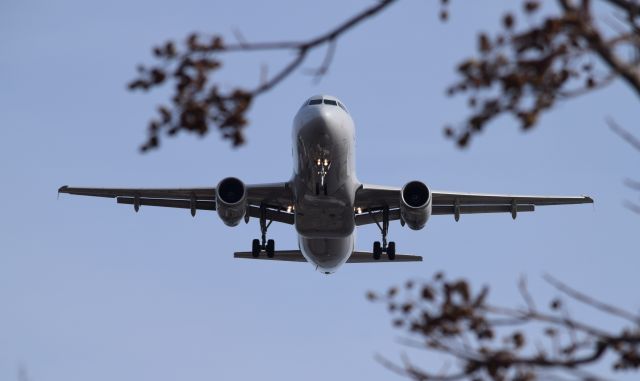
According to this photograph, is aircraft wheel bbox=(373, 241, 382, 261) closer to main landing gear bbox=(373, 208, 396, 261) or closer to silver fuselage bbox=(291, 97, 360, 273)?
main landing gear bbox=(373, 208, 396, 261)

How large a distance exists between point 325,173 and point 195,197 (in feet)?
22.4

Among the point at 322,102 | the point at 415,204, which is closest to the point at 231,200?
the point at 322,102

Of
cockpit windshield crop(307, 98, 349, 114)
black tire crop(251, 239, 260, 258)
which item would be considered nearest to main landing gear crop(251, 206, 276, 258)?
black tire crop(251, 239, 260, 258)

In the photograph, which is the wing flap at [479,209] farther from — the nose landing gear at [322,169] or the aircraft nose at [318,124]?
the aircraft nose at [318,124]

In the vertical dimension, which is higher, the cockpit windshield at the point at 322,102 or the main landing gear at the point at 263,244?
the cockpit windshield at the point at 322,102

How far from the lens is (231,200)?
30.0 metres

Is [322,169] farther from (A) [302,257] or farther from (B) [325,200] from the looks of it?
(A) [302,257]

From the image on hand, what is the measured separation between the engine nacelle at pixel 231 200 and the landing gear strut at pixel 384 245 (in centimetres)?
545

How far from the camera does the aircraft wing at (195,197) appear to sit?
1252 inches

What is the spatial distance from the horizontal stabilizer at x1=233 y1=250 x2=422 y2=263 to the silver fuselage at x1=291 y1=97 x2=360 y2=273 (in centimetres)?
407

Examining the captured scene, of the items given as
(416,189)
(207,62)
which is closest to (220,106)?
(207,62)

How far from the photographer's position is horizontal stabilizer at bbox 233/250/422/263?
35.1 meters

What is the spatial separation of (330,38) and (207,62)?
2.27 feet

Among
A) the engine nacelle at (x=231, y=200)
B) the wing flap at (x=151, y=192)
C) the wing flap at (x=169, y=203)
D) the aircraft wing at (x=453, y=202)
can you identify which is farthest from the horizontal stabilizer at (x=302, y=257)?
the engine nacelle at (x=231, y=200)
